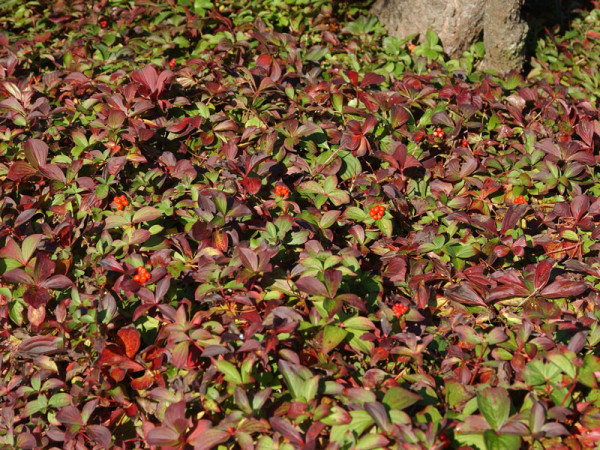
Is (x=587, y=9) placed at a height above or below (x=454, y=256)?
above

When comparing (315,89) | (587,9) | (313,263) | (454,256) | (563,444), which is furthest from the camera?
(587,9)

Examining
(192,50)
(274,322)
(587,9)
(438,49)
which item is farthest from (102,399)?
(587,9)

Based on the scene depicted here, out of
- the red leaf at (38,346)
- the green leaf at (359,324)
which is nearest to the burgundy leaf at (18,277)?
the red leaf at (38,346)

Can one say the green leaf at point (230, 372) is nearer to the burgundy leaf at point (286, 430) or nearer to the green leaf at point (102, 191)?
the burgundy leaf at point (286, 430)

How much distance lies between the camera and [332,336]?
1.98 meters

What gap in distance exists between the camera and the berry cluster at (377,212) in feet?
7.93

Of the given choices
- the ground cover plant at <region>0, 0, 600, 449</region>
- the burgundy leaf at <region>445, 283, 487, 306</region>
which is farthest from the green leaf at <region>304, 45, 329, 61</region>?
the burgundy leaf at <region>445, 283, 487, 306</region>

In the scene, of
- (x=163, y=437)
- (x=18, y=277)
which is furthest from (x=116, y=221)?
(x=163, y=437)

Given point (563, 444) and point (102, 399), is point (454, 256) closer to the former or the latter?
point (563, 444)

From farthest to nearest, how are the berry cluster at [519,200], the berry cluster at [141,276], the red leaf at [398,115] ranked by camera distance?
the red leaf at [398,115], the berry cluster at [519,200], the berry cluster at [141,276]

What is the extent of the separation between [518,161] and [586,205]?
0.49m

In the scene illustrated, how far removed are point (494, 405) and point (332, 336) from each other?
0.55m

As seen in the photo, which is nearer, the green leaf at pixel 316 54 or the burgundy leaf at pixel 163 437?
the burgundy leaf at pixel 163 437

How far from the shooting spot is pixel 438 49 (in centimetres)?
372
